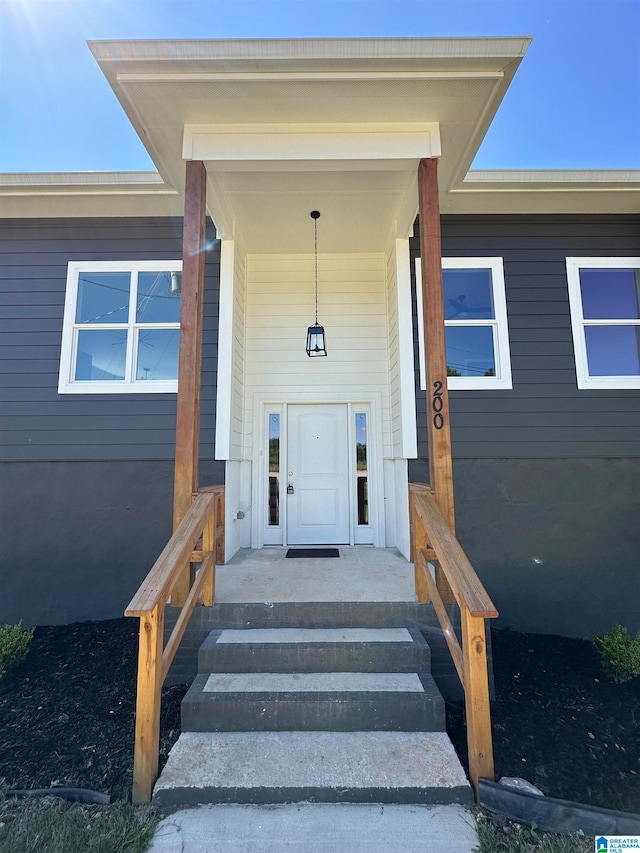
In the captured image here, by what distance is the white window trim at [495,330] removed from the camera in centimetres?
441

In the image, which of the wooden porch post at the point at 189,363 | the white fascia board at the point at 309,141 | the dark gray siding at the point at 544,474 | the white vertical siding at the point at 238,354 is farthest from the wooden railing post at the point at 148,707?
the white fascia board at the point at 309,141

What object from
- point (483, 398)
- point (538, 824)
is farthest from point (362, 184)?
A: point (538, 824)

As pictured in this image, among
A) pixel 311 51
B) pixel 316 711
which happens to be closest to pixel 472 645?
pixel 316 711

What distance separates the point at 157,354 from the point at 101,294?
0.96 m

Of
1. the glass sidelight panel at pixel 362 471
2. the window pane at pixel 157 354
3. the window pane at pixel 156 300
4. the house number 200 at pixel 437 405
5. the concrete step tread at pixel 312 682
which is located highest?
the window pane at pixel 156 300

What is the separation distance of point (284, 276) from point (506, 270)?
254 centimetres

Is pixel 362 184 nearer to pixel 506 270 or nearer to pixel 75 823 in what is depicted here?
pixel 506 270

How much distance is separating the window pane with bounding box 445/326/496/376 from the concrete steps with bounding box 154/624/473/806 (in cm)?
283

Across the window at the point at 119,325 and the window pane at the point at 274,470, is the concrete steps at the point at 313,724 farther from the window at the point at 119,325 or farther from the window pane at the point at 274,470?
the window at the point at 119,325

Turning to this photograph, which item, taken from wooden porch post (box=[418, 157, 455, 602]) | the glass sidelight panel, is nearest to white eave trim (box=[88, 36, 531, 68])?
wooden porch post (box=[418, 157, 455, 602])

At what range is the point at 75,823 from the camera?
5.93ft

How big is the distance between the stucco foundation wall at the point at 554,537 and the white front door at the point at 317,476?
1116 mm

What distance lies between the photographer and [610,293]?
4.64 metres

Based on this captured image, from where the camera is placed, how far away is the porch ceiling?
8.90ft
